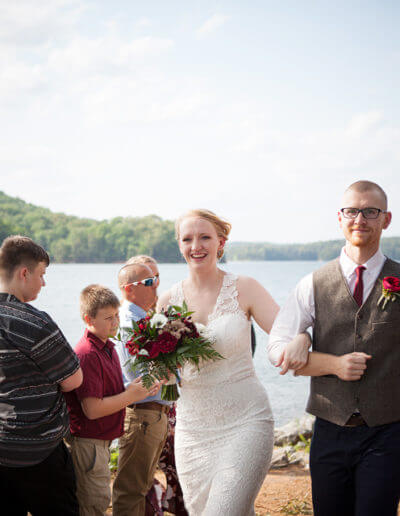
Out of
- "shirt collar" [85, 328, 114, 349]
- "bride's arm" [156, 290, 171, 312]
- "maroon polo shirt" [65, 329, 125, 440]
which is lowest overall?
"maroon polo shirt" [65, 329, 125, 440]

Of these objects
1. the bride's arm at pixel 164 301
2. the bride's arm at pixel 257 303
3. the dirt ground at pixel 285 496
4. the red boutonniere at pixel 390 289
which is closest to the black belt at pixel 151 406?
the bride's arm at pixel 164 301

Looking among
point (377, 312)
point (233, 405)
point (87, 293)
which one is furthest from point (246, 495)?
point (87, 293)

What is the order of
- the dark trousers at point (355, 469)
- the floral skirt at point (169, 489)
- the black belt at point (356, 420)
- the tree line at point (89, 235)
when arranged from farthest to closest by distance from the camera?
the tree line at point (89, 235) → the floral skirt at point (169, 489) → the black belt at point (356, 420) → the dark trousers at point (355, 469)

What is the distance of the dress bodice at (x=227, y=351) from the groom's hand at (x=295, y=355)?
0.70 meters

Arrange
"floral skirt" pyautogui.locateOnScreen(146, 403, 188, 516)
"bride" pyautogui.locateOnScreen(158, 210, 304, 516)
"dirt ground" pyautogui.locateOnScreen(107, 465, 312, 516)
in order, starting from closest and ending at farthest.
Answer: "bride" pyautogui.locateOnScreen(158, 210, 304, 516) → "floral skirt" pyautogui.locateOnScreen(146, 403, 188, 516) → "dirt ground" pyautogui.locateOnScreen(107, 465, 312, 516)

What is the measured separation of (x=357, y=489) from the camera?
3.35 m

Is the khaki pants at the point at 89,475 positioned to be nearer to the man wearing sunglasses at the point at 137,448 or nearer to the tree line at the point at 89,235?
the man wearing sunglasses at the point at 137,448

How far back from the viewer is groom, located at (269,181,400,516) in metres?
3.29

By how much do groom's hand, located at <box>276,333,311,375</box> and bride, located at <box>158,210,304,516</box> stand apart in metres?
0.70

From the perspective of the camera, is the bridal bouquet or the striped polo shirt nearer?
the striped polo shirt

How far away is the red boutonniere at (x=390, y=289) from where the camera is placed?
3.30 metres

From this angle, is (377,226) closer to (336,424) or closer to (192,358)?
(336,424)

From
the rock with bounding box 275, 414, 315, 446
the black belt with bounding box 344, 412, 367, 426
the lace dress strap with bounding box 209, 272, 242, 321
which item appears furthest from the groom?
the rock with bounding box 275, 414, 315, 446

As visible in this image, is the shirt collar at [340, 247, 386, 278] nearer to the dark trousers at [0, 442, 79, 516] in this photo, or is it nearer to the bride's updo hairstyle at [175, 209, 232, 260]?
the bride's updo hairstyle at [175, 209, 232, 260]
